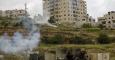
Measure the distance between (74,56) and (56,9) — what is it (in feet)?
248

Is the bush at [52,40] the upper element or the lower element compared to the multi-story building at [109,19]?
lower

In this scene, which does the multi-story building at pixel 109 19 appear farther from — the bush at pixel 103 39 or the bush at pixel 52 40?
the bush at pixel 52 40

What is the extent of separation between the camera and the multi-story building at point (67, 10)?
9462 cm

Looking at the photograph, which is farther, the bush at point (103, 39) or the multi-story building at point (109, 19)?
the multi-story building at point (109, 19)

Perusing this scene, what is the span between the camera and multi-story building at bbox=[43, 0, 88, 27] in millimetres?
94625

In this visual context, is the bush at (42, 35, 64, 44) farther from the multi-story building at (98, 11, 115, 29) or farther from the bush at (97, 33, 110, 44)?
the multi-story building at (98, 11, 115, 29)

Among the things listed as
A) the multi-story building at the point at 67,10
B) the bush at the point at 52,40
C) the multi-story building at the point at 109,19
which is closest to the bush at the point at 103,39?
the bush at the point at 52,40

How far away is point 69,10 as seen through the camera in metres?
94.9

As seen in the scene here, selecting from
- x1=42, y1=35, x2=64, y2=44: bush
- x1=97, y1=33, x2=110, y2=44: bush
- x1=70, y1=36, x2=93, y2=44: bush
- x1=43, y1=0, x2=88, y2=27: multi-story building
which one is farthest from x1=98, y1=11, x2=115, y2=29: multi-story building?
x1=42, y1=35, x2=64, y2=44: bush

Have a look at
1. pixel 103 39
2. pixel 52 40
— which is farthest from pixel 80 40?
pixel 52 40

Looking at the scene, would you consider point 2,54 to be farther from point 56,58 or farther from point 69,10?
point 69,10

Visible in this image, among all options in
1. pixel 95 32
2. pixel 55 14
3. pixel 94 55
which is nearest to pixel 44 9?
pixel 55 14

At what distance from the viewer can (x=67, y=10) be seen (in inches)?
3716

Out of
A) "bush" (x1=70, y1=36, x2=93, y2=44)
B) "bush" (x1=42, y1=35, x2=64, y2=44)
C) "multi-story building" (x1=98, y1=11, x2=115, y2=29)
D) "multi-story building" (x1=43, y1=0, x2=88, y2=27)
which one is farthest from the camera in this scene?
"multi-story building" (x1=43, y1=0, x2=88, y2=27)
